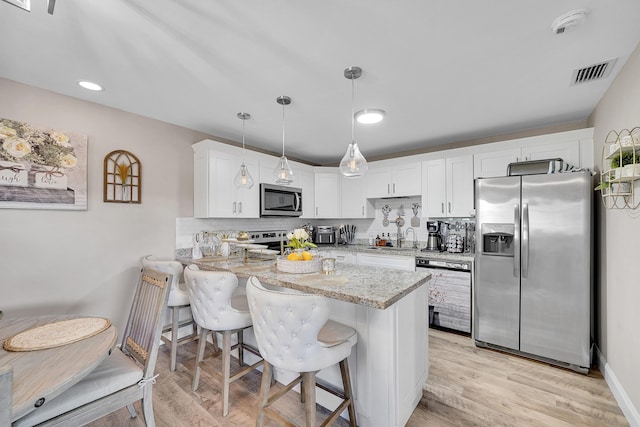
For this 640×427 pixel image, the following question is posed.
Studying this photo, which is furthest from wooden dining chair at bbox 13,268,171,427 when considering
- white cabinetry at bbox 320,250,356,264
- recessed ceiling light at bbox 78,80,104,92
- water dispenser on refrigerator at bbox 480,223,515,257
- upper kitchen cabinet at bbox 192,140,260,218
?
water dispenser on refrigerator at bbox 480,223,515,257

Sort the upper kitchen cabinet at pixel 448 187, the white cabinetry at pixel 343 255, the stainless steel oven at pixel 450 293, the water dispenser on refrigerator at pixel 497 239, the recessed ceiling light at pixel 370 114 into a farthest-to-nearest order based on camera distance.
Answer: the white cabinetry at pixel 343 255, the upper kitchen cabinet at pixel 448 187, the stainless steel oven at pixel 450 293, the water dispenser on refrigerator at pixel 497 239, the recessed ceiling light at pixel 370 114

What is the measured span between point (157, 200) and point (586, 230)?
4.13 m

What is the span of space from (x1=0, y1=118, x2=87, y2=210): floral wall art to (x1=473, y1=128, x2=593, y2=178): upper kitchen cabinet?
420 centimetres

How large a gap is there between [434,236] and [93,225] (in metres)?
3.89

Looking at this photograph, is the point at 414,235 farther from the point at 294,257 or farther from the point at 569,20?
the point at 569,20

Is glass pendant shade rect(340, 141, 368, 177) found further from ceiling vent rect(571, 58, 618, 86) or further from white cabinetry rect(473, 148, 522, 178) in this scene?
white cabinetry rect(473, 148, 522, 178)

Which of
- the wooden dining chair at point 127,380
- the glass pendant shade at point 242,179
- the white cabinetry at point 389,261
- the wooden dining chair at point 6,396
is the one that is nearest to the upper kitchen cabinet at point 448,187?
the white cabinetry at point 389,261

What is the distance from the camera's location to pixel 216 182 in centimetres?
326

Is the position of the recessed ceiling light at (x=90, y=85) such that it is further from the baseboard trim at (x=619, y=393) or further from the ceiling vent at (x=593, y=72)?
the baseboard trim at (x=619, y=393)

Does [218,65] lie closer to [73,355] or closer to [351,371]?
[73,355]

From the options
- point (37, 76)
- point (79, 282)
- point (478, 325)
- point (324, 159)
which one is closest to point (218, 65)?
point (37, 76)

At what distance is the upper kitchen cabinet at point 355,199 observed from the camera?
14.7 ft

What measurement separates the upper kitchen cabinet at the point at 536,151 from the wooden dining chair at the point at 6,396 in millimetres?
3970

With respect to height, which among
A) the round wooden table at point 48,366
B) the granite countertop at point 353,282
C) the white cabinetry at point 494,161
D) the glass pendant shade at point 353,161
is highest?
the white cabinetry at point 494,161
